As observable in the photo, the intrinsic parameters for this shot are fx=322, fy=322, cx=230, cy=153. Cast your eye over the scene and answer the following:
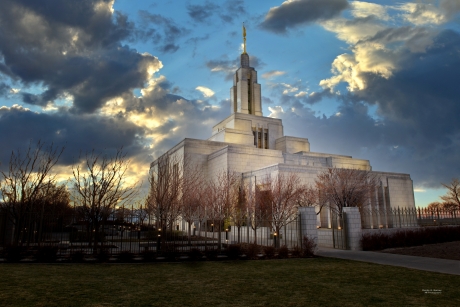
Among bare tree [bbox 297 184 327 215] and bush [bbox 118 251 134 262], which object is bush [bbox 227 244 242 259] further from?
bare tree [bbox 297 184 327 215]

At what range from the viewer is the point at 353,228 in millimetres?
16438

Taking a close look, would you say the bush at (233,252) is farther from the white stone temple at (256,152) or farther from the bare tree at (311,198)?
the white stone temple at (256,152)

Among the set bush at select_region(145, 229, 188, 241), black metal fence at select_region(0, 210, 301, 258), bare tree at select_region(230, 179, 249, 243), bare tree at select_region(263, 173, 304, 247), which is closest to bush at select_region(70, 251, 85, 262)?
black metal fence at select_region(0, 210, 301, 258)

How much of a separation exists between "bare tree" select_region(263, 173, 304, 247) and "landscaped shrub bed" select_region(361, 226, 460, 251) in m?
4.46

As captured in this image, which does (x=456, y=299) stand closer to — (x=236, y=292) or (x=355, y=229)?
(x=236, y=292)

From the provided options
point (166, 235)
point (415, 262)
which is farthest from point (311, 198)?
point (166, 235)

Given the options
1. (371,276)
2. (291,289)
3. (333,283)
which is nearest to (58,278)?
(291,289)

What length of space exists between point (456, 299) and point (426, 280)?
2.03 m

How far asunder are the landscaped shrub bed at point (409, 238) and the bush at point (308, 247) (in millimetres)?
3698

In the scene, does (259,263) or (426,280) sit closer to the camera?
(426,280)

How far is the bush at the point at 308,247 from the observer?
13.8 metres

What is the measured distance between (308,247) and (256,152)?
82.4ft

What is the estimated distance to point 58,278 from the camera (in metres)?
8.79

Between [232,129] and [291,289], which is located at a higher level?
[232,129]
